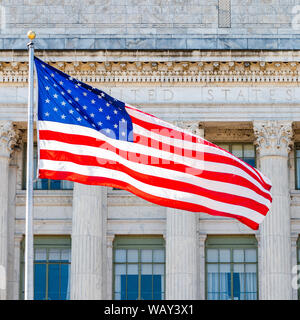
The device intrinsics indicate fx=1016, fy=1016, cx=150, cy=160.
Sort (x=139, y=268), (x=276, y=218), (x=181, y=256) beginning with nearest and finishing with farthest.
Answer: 1. (x=181, y=256)
2. (x=276, y=218)
3. (x=139, y=268)

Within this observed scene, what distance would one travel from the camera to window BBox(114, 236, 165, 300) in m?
39.5

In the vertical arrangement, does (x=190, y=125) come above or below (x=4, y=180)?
above

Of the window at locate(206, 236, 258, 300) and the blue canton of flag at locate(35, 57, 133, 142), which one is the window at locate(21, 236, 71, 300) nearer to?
the window at locate(206, 236, 258, 300)

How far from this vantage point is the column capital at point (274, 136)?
1540 inches

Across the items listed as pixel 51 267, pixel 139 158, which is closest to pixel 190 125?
pixel 51 267

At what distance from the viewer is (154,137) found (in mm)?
24906

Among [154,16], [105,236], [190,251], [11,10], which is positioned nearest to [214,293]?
[190,251]

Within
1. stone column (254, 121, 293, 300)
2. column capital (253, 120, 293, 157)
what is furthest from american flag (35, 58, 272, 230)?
column capital (253, 120, 293, 157)

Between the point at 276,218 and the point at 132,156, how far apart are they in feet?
49.3

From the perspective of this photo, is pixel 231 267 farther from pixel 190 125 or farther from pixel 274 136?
pixel 190 125

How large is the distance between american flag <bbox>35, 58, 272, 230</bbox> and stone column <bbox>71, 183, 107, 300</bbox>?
13968mm

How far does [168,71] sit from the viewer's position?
39.4 meters

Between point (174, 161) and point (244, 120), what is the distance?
596 inches

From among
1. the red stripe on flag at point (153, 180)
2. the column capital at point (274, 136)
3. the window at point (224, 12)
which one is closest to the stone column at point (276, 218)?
the column capital at point (274, 136)
